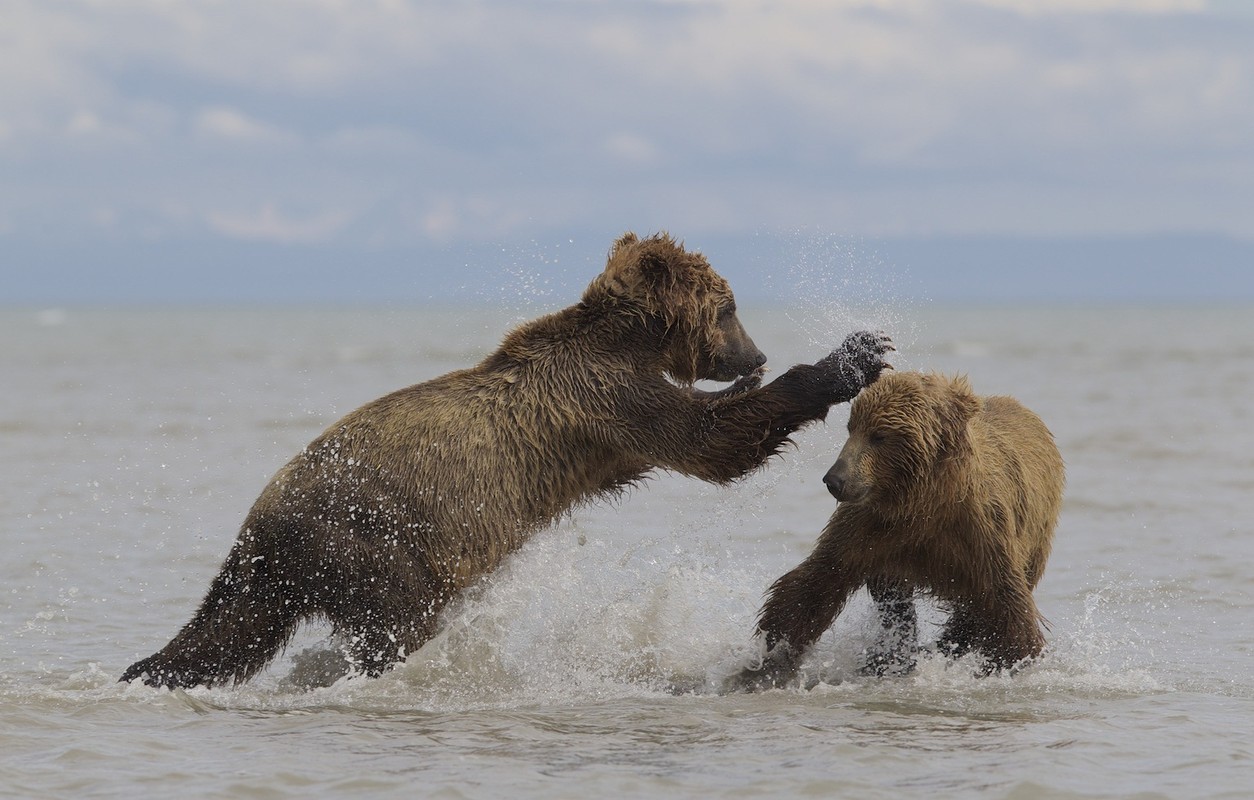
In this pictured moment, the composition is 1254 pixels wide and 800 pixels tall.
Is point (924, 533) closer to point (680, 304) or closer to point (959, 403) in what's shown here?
point (959, 403)

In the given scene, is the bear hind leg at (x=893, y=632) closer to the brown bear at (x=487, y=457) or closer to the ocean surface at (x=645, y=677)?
the ocean surface at (x=645, y=677)

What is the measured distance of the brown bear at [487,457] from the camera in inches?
247

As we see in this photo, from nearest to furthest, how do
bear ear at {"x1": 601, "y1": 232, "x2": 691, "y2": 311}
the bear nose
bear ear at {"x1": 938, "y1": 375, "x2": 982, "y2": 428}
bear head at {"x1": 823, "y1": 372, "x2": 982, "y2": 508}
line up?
the bear nose → bear head at {"x1": 823, "y1": 372, "x2": 982, "y2": 508} → bear ear at {"x1": 938, "y1": 375, "x2": 982, "y2": 428} → bear ear at {"x1": 601, "y1": 232, "x2": 691, "y2": 311}

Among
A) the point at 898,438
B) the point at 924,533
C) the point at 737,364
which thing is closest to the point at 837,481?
the point at 898,438

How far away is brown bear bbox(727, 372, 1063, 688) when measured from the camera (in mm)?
6113

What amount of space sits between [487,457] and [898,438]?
5.88 feet

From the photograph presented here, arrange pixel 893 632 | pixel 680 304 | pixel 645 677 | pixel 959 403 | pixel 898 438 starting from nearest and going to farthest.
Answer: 1. pixel 898 438
2. pixel 959 403
3. pixel 680 304
4. pixel 645 677
5. pixel 893 632

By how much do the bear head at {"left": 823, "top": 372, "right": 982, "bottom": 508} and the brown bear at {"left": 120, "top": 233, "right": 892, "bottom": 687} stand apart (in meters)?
0.31

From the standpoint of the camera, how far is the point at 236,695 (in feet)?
21.0

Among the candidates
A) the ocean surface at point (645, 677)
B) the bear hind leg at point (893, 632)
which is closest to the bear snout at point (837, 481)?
the ocean surface at point (645, 677)

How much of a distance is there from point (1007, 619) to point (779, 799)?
198cm

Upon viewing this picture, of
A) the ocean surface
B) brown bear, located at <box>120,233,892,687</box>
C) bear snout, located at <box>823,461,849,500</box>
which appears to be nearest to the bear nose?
bear snout, located at <box>823,461,849,500</box>

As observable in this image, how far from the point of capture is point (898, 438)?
6.09 metres

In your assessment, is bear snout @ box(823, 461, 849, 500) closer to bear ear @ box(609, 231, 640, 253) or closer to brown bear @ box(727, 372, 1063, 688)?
brown bear @ box(727, 372, 1063, 688)
